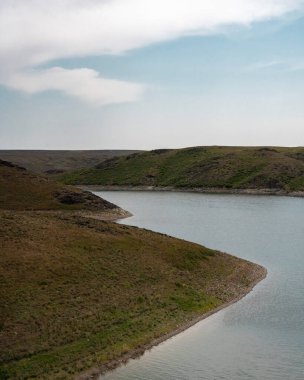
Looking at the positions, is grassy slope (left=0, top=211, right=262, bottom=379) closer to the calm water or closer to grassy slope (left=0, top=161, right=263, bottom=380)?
grassy slope (left=0, top=161, right=263, bottom=380)

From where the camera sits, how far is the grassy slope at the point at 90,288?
3584 centimetres

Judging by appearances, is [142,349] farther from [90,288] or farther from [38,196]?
[38,196]

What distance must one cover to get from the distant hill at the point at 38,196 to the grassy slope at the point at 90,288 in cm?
5110

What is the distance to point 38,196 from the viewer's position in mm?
126188

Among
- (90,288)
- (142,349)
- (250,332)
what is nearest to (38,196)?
(90,288)

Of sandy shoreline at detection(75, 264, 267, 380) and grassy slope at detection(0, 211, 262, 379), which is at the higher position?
grassy slope at detection(0, 211, 262, 379)

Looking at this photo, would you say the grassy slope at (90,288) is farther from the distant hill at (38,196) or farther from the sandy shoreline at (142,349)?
the distant hill at (38,196)

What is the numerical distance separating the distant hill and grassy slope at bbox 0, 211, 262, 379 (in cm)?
5110

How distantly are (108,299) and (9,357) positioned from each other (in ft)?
39.7

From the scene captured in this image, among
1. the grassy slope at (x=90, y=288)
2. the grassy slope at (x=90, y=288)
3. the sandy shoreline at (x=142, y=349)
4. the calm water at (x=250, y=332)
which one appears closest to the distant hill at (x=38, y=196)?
the calm water at (x=250, y=332)

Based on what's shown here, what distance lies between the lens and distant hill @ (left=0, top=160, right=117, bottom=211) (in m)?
120

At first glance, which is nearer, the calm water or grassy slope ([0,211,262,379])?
the calm water

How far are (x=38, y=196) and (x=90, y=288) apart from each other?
275 ft

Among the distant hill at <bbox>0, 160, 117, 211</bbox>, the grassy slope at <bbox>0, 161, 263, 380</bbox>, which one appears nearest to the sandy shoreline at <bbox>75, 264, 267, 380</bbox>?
the grassy slope at <bbox>0, 161, 263, 380</bbox>
